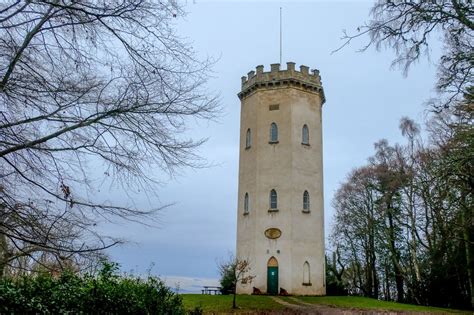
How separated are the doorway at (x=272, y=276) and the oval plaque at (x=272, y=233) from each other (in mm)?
1321

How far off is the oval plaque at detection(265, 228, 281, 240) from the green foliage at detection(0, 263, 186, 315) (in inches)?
701

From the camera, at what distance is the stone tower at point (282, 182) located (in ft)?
91.3

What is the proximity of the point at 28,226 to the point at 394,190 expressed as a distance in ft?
99.8

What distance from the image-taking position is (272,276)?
27.6 meters

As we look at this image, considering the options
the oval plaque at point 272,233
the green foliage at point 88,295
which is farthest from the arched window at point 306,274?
the green foliage at point 88,295

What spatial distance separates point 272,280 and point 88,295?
817 inches

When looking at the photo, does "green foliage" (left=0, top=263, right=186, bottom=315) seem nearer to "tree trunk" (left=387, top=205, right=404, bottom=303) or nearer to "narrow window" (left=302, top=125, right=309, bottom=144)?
"narrow window" (left=302, top=125, right=309, bottom=144)

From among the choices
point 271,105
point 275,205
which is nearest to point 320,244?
point 275,205

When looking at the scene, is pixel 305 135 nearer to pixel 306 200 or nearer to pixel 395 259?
pixel 306 200

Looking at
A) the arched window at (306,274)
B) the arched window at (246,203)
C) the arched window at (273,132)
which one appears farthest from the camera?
the arched window at (273,132)

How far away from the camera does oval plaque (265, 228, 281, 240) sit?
28.1m

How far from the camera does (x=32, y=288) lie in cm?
682

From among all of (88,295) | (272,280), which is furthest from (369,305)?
(88,295)

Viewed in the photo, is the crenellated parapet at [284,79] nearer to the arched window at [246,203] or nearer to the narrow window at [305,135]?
the narrow window at [305,135]
